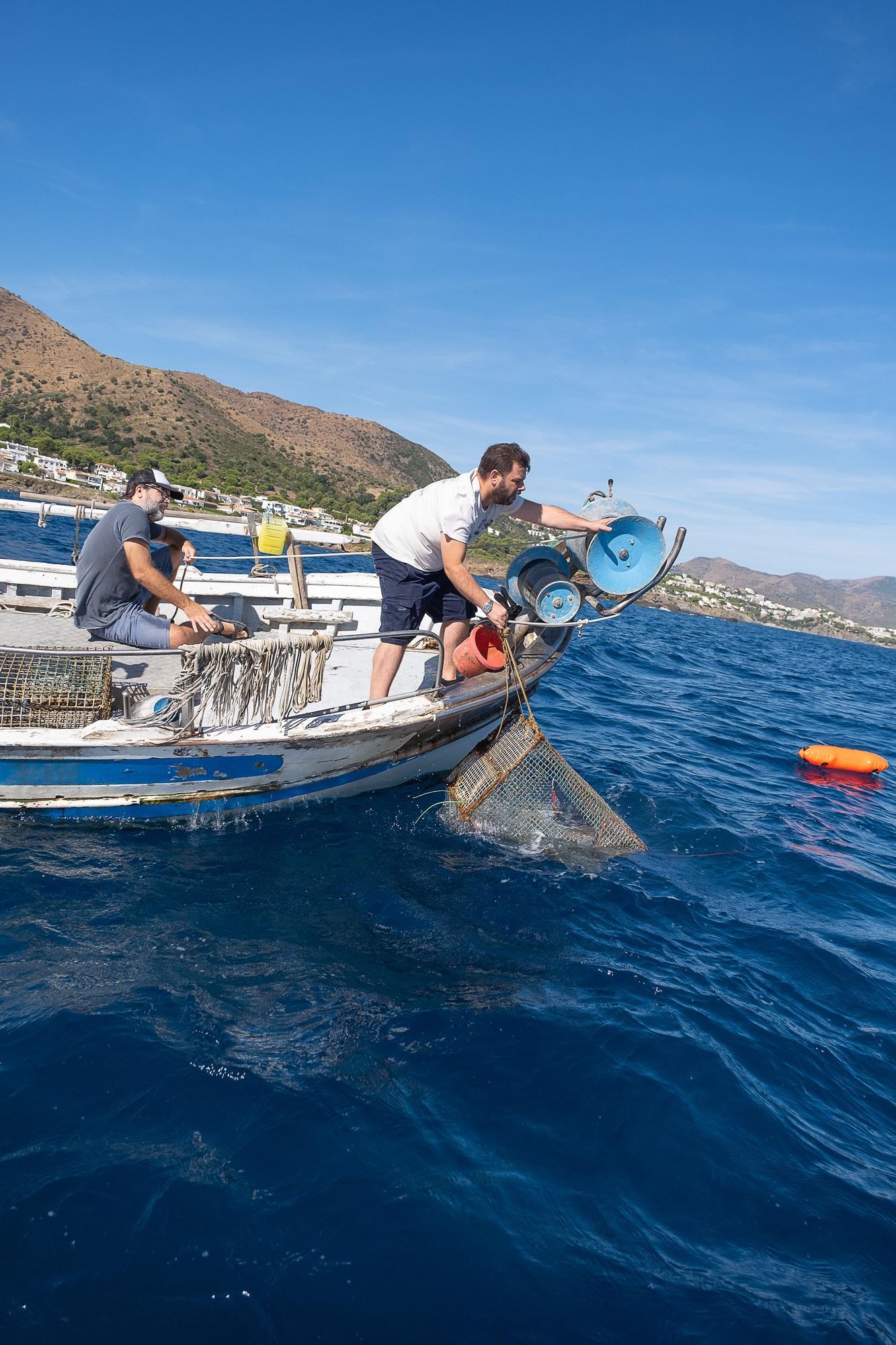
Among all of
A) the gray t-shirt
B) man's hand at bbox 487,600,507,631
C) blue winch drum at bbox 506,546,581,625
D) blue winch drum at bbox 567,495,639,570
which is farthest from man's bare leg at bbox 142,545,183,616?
blue winch drum at bbox 567,495,639,570

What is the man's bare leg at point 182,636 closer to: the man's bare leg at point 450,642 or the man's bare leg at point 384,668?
the man's bare leg at point 384,668

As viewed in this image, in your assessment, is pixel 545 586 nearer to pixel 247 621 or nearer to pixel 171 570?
pixel 171 570

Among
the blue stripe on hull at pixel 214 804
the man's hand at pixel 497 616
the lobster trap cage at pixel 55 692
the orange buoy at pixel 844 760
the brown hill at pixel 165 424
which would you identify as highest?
the brown hill at pixel 165 424

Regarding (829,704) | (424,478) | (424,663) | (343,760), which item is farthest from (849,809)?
(424,478)

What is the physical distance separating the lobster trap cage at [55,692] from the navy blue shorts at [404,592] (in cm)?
216

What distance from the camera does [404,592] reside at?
5.85 metres

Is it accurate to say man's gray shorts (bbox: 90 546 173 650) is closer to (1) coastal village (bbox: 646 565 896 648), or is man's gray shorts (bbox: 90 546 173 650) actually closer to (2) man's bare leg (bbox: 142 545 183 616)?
(2) man's bare leg (bbox: 142 545 183 616)

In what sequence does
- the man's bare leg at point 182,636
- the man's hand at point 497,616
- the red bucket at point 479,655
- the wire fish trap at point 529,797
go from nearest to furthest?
the man's hand at point 497,616, the man's bare leg at point 182,636, the wire fish trap at point 529,797, the red bucket at point 479,655

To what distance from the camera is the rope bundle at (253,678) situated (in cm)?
524

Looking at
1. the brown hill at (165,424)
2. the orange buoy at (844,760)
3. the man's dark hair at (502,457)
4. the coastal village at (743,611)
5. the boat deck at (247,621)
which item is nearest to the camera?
the man's dark hair at (502,457)

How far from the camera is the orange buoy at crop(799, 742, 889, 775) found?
1153cm

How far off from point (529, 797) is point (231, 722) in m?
2.49

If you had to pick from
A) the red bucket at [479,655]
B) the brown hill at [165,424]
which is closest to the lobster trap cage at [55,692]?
the red bucket at [479,655]

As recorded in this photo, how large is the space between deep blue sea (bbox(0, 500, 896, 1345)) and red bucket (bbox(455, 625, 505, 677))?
1.31 meters
